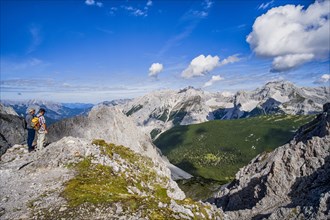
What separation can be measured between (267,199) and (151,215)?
Result: 3415cm

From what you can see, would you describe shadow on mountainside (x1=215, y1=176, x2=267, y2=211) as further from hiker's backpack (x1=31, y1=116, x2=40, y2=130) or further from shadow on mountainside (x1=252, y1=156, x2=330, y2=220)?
hiker's backpack (x1=31, y1=116, x2=40, y2=130)

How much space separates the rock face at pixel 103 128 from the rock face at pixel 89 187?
91228mm

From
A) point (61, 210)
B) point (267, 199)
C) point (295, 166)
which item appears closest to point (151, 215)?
point (61, 210)

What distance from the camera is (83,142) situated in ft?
112

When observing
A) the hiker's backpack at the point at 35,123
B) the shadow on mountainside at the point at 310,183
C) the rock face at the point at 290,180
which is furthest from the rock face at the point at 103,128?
the hiker's backpack at the point at 35,123

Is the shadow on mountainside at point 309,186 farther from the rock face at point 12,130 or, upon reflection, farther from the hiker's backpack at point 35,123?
the rock face at point 12,130

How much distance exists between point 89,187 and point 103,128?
133732mm

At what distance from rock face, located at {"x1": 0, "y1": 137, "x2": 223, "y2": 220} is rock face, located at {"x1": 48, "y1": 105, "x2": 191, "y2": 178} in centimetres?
9123

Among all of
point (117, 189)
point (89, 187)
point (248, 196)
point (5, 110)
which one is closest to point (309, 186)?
point (248, 196)

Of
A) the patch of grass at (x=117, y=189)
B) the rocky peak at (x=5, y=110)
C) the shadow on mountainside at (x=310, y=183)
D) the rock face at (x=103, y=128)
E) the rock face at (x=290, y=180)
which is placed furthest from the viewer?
the rock face at (x=103, y=128)

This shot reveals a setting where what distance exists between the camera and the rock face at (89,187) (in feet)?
67.2

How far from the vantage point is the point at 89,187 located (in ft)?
81.7

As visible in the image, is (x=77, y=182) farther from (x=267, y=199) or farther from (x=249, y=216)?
(x=267, y=199)

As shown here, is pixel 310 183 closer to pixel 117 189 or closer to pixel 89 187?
pixel 117 189
